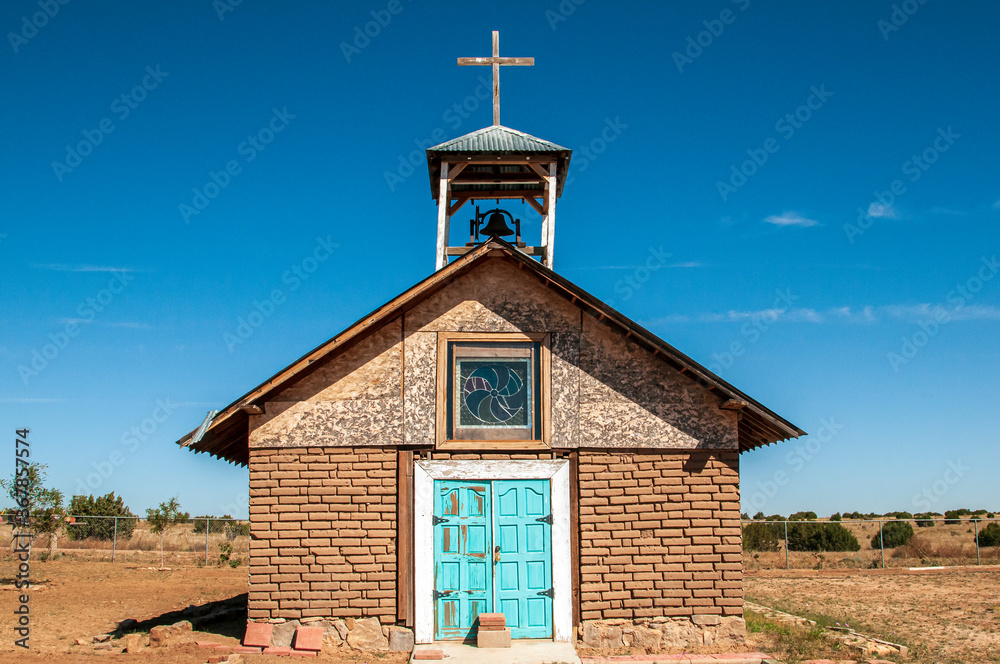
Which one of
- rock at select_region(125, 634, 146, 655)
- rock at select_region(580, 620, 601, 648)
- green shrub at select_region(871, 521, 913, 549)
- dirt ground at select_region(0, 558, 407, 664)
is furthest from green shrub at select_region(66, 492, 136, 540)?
green shrub at select_region(871, 521, 913, 549)

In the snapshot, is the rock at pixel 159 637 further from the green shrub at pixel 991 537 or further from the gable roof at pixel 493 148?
the green shrub at pixel 991 537

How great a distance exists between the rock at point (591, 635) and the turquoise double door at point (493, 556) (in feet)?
1.64

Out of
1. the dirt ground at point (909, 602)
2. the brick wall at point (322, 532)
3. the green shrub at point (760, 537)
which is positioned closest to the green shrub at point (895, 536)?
the green shrub at point (760, 537)

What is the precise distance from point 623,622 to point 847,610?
817cm

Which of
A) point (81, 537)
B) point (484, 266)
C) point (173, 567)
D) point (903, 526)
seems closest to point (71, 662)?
point (484, 266)

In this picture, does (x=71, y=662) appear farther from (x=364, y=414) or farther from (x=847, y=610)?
(x=847, y=610)

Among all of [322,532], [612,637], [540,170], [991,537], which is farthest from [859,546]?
[322,532]

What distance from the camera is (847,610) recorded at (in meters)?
17.0

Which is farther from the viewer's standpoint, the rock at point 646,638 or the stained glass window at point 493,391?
the stained glass window at point 493,391

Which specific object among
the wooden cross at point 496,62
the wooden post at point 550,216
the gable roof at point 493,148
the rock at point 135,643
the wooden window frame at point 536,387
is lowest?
the rock at point 135,643

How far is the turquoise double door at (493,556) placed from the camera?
447 inches

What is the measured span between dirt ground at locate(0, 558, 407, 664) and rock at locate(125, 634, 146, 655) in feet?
0.50

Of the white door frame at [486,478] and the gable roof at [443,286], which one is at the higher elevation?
the gable roof at [443,286]

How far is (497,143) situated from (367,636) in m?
8.34
